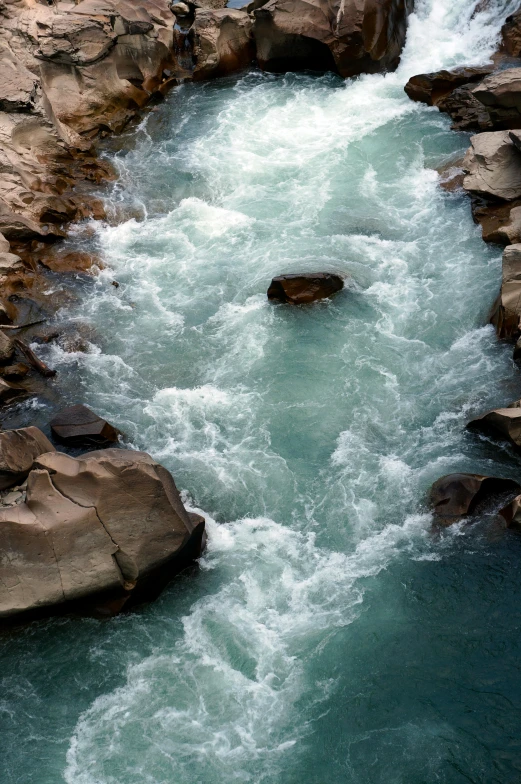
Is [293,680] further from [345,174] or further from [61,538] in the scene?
[345,174]

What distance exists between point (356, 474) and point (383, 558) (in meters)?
1.55

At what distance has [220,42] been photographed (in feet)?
75.2

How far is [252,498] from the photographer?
39.8 ft

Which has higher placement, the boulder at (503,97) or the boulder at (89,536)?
the boulder at (503,97)

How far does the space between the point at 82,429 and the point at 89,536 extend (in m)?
2.73

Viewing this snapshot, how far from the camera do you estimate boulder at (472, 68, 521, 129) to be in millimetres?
17516

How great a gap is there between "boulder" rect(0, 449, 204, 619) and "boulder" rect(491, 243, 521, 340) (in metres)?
6.61

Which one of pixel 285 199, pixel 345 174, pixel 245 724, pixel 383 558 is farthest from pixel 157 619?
pixel 345 174

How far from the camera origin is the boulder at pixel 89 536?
33.7 feet

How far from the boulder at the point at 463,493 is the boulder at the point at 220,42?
1588 cm

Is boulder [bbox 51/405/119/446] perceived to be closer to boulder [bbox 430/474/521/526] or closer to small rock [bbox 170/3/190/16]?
boulder [bbox 430/474/521/526]

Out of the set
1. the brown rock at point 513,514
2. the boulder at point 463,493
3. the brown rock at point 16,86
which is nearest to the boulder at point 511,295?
the boulder at point 463,493

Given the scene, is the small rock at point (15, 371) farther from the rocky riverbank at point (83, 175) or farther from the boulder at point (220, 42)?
the boulder at point (220, 42)

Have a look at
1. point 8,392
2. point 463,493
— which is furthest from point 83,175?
point 463,493
